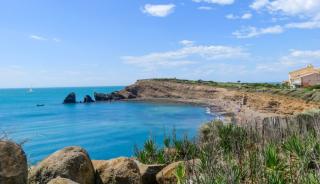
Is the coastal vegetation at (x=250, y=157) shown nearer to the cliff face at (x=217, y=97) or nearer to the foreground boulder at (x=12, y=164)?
the foreground boulder at (x=12, y=164)

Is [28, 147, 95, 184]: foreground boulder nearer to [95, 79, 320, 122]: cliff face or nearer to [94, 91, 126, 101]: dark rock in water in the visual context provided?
[95, 79, 320, 122]: cliff face

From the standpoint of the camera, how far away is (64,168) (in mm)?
8062

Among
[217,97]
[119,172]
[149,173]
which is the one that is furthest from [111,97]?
[119,172]

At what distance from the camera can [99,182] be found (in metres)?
8.99

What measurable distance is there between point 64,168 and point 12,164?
1.76 m

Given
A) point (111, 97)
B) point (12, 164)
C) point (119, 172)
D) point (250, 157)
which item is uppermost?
point (12, 164)

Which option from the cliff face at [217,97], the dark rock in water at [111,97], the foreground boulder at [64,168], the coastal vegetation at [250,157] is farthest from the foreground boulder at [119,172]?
the dark rock in water at [111,97]

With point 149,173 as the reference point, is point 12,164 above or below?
above

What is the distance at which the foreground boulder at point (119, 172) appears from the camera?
8.80 m

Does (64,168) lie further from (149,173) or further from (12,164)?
(149,173)

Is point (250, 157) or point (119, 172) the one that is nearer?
point (250, 157)

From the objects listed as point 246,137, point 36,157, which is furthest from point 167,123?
point 246,137

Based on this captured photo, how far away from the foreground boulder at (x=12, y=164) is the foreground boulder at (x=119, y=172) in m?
2.62

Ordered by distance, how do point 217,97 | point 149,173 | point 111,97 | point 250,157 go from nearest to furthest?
1. point 250,157
2. point 149,173
3. point 217,97
4. point 111,97
